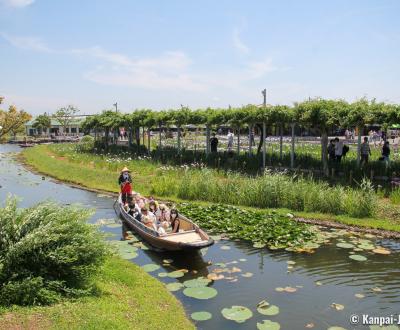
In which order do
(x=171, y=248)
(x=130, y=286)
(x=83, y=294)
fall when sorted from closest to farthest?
(x=83, y=294)
(x=130, y=286)
(x=171, y=248)

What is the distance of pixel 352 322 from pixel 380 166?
14699mm

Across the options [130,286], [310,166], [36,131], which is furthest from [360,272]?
[36,131]

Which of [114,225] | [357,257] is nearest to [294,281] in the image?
[357,257]

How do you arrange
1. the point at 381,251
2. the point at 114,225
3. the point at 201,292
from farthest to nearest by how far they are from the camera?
the point at 114,225 → the point at 381,251 → the point at 201,292

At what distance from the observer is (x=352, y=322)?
8.82 meters

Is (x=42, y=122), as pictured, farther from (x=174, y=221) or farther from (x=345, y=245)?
(x=345, y=245)

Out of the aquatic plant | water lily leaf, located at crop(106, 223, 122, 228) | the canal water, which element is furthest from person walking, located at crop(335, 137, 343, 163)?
water lily leaf, located at crop(106, 223, 122, 228)

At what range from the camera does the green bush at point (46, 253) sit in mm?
7992

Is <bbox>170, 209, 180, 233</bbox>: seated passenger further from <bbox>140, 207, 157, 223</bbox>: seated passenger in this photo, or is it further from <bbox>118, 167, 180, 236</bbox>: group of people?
<bbox>140, 207, 157, 223</bbox>: seated passenger

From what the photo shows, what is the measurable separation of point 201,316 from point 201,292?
1.20 meters

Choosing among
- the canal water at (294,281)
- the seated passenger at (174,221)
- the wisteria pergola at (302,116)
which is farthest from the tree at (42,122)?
the seated passenger at (174,221)

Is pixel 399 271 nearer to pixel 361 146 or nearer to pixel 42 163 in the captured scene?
pixel 361 146

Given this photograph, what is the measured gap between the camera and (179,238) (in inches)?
512

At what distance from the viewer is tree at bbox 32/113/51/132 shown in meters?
96.4
